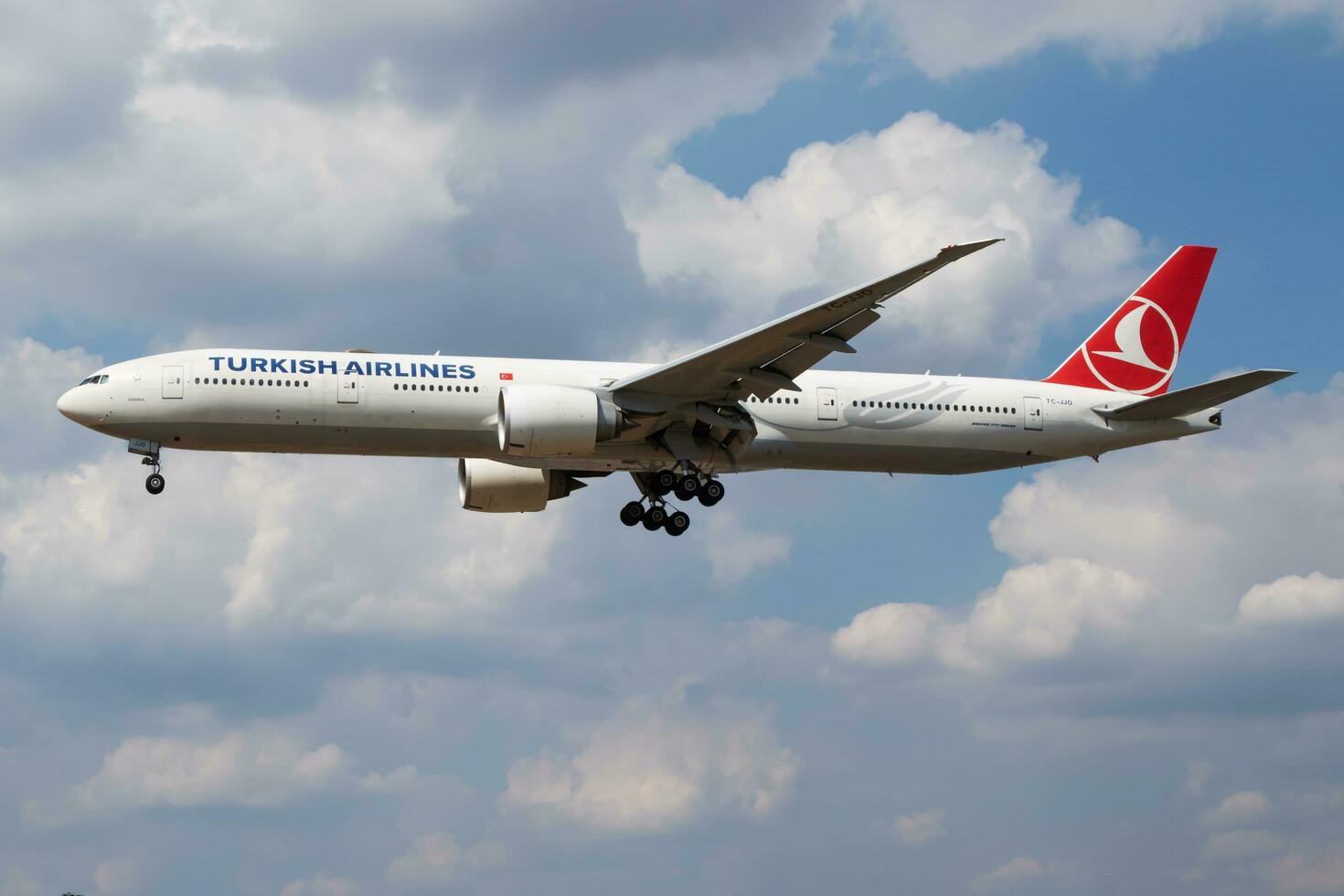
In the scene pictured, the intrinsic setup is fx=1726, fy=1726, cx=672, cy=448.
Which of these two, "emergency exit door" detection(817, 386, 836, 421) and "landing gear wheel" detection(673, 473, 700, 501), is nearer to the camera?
"emergency exit door" detection(817, 386, 836, 421)

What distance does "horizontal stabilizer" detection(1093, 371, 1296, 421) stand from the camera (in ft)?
145

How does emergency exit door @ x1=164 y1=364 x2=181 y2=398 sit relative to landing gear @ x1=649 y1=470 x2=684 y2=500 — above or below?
above

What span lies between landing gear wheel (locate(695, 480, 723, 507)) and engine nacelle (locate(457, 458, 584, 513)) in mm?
5713

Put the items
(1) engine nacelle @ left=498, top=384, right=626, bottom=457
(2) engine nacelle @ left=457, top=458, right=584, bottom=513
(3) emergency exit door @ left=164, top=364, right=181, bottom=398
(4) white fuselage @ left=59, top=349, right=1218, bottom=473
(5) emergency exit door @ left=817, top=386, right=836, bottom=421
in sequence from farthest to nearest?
(2) engine nacelle @ left=457, top=458, right=584, bottom=513 → (5) emergency exit door @ left=817, top=386, right=836, bottom=421 → (4) white fuselage @ left=59, top=349, right=1218, bottom=473 → (3) emergency exit door @ left=164, top=364, right=181, bottom=398 → (1) engine nacelle @ left=498, top=384, right=626, bottom=457

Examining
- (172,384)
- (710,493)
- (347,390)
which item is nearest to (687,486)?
(710,493)

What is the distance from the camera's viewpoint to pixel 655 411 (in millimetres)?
44719

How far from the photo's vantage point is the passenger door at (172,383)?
43250 millimetres

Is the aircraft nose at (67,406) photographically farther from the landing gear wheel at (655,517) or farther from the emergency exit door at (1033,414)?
the emergency exit door at (1033,414)

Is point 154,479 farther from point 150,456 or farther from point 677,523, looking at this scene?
point 677,523

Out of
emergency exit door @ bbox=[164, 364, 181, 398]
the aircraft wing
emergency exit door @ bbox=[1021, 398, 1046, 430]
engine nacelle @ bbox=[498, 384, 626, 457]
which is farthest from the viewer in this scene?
emergency exit door @ bbox=[1021, 398, 1046, 430]

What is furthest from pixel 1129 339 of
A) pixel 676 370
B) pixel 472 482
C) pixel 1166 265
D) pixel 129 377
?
pixel 129 377

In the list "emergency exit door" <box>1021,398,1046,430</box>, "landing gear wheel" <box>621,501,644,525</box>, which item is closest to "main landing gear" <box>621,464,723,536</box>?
"landing gear wheel" <box>621,501,644,525</box>

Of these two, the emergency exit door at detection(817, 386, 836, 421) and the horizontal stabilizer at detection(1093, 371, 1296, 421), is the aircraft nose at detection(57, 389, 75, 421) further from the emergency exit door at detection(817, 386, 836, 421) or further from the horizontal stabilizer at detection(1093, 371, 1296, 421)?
the horizontal stabilizer at detection(1093, 371, 1296, 421)

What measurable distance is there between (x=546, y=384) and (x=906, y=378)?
1033 centimetres
